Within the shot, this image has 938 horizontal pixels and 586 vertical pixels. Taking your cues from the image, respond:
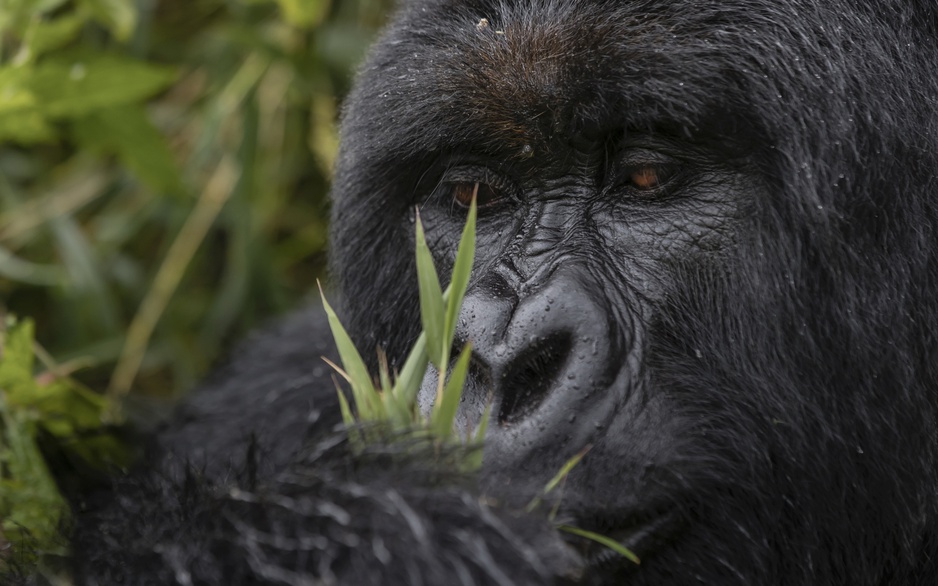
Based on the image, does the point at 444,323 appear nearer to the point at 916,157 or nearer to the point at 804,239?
the point at 804,239

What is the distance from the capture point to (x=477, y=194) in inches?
90.2

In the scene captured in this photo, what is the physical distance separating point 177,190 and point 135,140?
0.26m

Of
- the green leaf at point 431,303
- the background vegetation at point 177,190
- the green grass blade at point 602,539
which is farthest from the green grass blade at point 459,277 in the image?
the background vegetation at point 177,190

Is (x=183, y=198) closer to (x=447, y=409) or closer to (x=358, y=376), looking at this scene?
(x=358, y=376)

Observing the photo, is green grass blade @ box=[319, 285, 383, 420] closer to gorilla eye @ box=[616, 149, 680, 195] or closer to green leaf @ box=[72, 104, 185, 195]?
gorilla eye @ box=[616, 149, 680, 195]

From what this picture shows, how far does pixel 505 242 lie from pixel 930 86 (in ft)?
2.62

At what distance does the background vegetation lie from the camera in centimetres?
387

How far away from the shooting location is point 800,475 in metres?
2.06

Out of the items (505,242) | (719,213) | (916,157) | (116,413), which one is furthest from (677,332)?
(116,413)

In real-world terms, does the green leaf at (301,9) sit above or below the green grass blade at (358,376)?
above

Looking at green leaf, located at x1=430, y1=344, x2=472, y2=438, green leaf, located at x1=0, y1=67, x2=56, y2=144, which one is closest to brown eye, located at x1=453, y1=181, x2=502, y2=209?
green leaf, located at x1=430, y1=344, x2=472, y2=438

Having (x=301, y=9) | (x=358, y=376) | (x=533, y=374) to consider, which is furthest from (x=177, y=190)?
(x=533, y=374)

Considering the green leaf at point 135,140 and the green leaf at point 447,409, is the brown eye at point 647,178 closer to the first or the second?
the green leaf at point 447,409

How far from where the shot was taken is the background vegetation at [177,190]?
12.7ft
